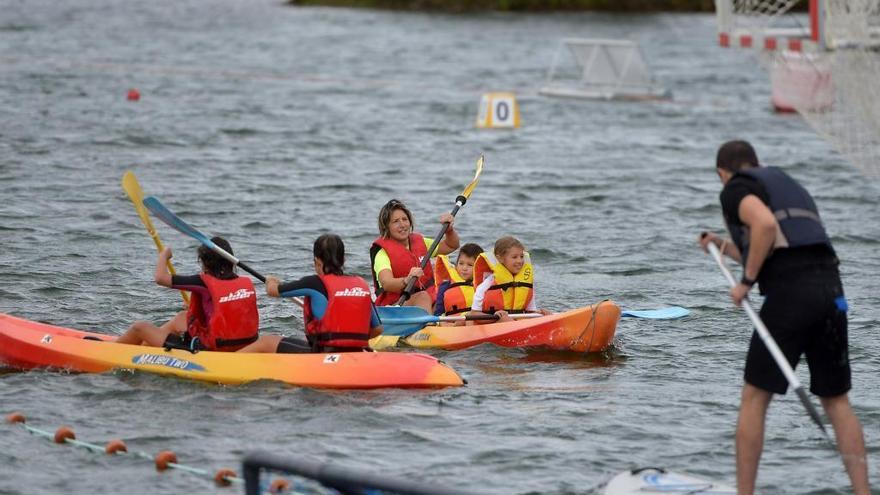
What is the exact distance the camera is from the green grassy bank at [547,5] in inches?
1721

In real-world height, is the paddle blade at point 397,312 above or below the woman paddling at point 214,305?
below

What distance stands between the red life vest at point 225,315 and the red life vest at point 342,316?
0.37 m

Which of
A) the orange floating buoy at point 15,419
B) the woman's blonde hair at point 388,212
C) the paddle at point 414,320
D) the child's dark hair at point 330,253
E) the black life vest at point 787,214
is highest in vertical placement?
the black life vest at point 787,214

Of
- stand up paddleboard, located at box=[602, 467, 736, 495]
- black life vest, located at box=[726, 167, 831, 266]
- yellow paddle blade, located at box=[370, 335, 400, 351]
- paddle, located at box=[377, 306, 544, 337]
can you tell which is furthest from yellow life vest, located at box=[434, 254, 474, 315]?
black life vest, located at box=[726, 167, 831, 266]

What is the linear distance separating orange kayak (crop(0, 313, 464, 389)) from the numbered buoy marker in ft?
46.1

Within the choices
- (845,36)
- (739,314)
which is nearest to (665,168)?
(845,36)

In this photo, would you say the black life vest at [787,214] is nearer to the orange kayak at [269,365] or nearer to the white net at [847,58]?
the orange kayak at [269,365]

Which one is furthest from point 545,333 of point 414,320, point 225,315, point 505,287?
point 225,315

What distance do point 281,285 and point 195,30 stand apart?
3070 centimetres

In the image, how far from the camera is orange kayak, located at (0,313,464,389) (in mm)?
8688

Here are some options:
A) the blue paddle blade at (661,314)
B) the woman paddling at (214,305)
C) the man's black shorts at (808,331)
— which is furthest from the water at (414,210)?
the man's black shorts at (808,331)

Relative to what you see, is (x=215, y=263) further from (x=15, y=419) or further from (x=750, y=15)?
(x=750, y=15)

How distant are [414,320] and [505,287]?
71 cm

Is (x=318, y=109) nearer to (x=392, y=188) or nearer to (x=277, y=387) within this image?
(x=392, y=188)
